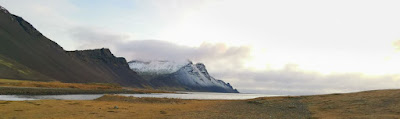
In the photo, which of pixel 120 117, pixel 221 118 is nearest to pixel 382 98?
pixel 221 118

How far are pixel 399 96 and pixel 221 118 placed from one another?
22619 millimetres

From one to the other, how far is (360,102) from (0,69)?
19199 centimetres

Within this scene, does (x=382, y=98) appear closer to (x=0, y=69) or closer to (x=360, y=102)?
(x=360, y=102)

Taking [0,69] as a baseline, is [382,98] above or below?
below

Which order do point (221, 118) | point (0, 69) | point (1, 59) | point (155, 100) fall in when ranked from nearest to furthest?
point (221, 118) → point (155, 100) → point (0, 69) → point (1, 59)

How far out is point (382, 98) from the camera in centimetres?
3519

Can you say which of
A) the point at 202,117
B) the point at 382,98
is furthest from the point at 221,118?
the point at 382,98

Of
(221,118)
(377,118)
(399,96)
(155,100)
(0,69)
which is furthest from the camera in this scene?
(0,69)

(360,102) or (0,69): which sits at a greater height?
(0,69)

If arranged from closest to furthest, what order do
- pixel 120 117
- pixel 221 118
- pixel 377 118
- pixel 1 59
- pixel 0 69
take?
pixel 377 118 → pixel 221 118 → pixel 120 117 → pixel 0 69 → pixel 1 59

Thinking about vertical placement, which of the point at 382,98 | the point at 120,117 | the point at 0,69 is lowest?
the point at 120,117

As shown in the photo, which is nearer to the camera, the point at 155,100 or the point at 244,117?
the point at 244,117

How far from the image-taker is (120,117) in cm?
3125

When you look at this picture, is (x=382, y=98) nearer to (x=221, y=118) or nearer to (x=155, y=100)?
(x=221, y=118)
